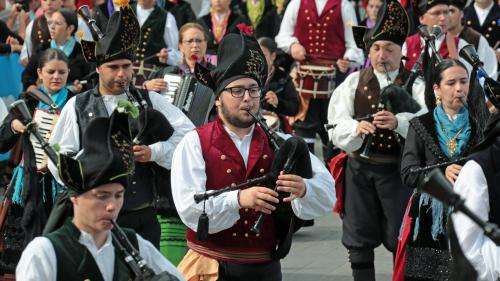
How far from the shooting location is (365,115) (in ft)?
33.8

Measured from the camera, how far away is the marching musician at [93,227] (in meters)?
6.41

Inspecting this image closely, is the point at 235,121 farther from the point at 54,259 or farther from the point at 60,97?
the point at 60,97

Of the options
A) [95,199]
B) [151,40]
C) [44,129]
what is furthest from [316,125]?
[95,199]

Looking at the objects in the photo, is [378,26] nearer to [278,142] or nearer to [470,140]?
[470,140]

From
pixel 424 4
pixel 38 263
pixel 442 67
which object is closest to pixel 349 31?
pixel 424 4

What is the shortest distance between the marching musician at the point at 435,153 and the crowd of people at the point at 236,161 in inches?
0.4

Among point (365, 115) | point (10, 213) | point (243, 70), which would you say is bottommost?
point (10, 213)

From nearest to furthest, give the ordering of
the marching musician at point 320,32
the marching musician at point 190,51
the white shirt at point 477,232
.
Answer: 1. the white shirt at point 477,232
2. the marching musician at point 190,51
3. the marching musician at point 320,32

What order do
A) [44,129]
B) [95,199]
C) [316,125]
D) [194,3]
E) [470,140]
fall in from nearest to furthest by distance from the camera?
[95,199] → [470,140] → [44,129] → [316,125] → [194,3]

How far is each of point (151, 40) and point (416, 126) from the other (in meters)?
5.73

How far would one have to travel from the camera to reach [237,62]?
8.12 m

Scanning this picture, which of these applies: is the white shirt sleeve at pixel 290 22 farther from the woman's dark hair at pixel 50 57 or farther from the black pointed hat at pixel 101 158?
the black pointed hat at pixel 101 158

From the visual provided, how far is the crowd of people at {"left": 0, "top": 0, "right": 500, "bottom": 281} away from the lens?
6.61 metres

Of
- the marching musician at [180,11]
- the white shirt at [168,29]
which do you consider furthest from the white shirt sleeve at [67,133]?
the marching musician at [180,11]
